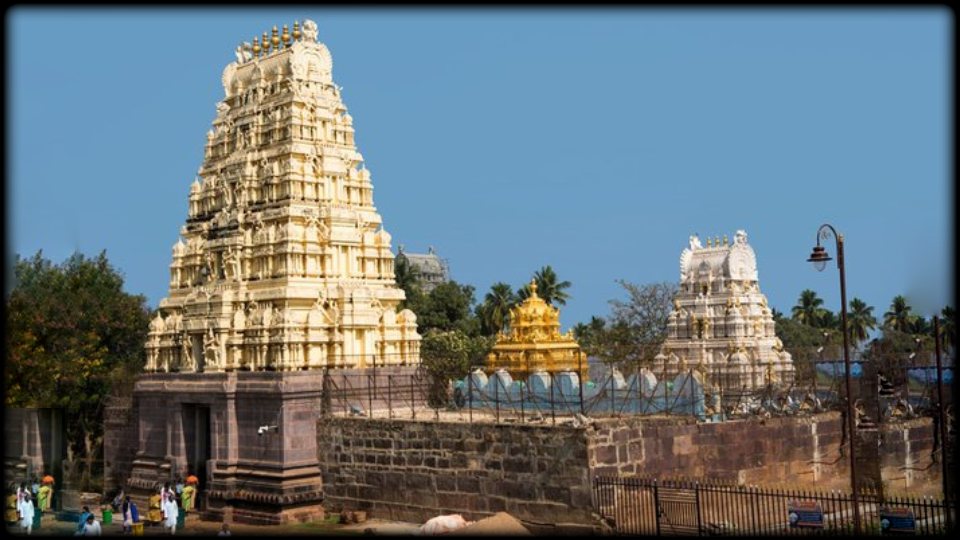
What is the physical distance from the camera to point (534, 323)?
126 ft

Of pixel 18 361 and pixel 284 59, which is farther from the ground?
pixel 284 59

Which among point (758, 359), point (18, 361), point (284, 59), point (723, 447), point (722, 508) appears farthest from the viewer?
point (758, 359)

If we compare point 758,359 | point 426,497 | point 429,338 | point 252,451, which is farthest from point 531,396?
point 429,338

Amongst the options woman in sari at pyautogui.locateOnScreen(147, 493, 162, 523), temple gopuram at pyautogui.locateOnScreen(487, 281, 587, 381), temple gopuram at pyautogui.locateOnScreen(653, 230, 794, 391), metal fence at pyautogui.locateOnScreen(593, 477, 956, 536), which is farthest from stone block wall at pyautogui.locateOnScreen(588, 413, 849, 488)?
temple gopuram at pyautogui.locateOnScreen(653, 230, 794, 391)

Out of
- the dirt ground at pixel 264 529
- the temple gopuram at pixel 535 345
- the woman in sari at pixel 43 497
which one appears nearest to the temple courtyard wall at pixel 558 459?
the dirt ground at pixel 264 529

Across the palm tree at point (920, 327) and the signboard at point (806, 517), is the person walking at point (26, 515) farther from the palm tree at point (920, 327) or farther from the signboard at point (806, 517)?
the palm tree at point (920, 327)

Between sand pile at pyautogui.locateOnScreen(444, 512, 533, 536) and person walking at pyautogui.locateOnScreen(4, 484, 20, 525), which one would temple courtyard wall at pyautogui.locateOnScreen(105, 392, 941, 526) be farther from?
person walking at pyautogui.locateOnScreen(4, 484, 20, 525)

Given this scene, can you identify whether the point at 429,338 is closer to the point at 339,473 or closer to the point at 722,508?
the point at 339,473

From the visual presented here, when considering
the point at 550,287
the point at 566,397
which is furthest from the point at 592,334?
the point at 566,397

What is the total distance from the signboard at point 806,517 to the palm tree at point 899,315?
5305cm

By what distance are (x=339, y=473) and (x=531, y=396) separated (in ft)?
18.2

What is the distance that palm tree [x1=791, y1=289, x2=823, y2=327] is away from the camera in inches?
3056

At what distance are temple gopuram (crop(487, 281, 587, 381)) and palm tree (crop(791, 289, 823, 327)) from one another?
4456cm

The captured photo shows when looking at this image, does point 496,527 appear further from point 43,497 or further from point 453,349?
point 453,349
